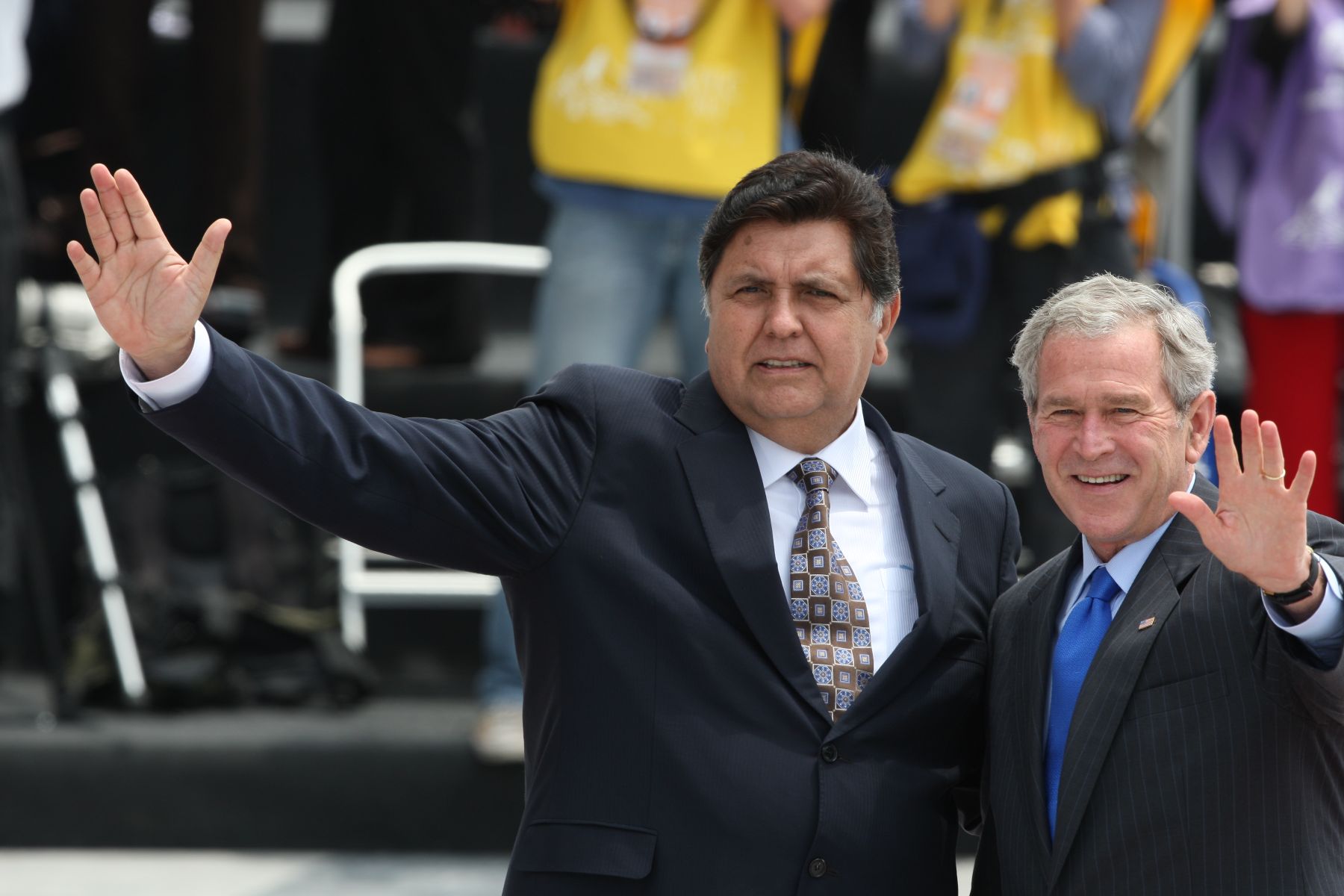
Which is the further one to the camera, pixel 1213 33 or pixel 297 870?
pixel 1213 33

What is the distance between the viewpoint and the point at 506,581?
2.59 metres

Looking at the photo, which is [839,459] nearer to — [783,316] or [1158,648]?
[783,316]

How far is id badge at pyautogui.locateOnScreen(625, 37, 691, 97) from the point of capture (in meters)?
4.36

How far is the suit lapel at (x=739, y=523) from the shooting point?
2.48m

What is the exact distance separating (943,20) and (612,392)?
7.86 ft

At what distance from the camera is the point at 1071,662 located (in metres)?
2.46

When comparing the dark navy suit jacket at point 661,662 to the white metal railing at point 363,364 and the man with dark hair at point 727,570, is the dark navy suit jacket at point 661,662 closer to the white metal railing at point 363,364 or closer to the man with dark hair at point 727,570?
the man with dark hair at point 727,570

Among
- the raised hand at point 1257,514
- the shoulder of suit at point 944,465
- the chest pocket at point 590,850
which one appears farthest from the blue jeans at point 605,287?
the raised hand at point 1257,514

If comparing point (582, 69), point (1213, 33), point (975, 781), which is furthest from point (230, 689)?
point (1213, 33)

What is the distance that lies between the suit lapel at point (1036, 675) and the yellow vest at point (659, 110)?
1.99 m

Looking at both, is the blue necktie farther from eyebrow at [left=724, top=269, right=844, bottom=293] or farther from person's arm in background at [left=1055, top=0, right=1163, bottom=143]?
person's arm in background at [left=1055, top=0, right=1163, bottom=143]

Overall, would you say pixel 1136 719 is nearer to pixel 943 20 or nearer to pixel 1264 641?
pixel 1264 641

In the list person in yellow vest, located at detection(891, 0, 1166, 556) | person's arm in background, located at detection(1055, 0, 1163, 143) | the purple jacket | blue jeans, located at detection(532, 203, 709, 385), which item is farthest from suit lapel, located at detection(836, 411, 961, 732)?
the purple jacket

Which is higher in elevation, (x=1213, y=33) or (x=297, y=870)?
(x=1213, y=33)
